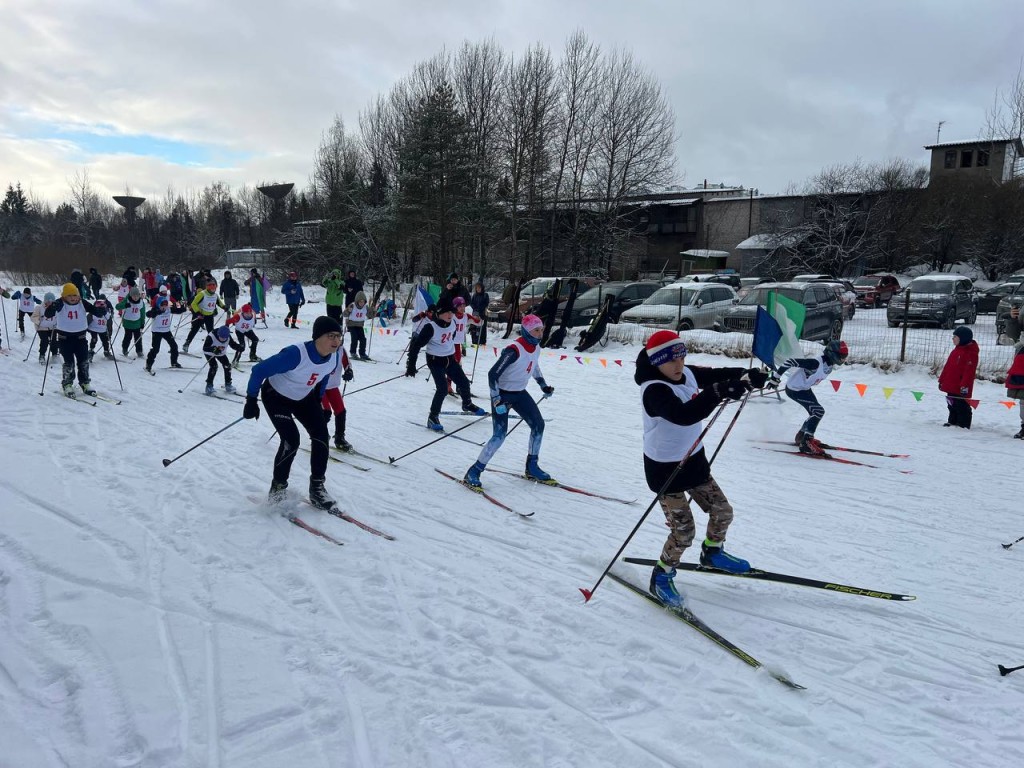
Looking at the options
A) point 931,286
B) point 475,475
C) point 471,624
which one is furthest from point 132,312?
point 931,286

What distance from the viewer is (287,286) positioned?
21.8 m

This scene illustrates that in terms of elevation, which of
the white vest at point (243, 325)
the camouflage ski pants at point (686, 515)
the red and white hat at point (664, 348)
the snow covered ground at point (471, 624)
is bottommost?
the snow covered ground at point (471, 624)

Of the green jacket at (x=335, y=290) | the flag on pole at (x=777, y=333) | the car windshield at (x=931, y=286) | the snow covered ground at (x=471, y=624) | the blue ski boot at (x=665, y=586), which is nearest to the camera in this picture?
the snow covered ground at (x=471, y=624)

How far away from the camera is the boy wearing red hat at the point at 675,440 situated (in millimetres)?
4031

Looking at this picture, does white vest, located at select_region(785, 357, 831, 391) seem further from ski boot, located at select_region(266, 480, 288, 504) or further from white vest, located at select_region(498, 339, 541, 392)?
ski boot, located at select_region(266, 480, 288, 504)

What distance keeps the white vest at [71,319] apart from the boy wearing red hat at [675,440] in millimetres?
9904

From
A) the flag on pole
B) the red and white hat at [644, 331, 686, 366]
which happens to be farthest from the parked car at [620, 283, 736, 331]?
the red and white hat at [644, 331, 686, 366]

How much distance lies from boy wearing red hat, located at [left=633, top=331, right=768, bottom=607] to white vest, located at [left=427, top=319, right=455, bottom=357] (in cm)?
572

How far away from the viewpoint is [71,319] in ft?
33.7

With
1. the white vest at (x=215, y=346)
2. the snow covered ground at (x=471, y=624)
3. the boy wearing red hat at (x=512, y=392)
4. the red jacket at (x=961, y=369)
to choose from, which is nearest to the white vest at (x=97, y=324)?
the white vest at (x=215, y=346)

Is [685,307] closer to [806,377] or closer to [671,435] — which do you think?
[806,377]

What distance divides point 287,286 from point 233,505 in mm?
17058

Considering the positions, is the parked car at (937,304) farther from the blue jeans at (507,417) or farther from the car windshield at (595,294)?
the blue jeans at (507,417)

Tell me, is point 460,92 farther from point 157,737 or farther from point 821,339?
point 157,737
